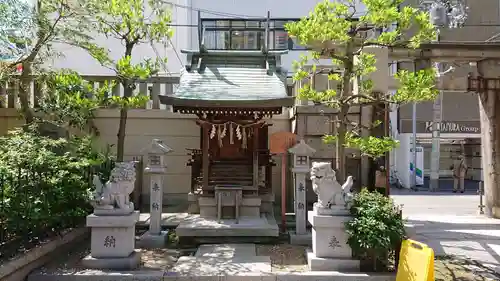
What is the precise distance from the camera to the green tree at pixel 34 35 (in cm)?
928

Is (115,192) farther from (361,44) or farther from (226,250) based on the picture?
(361,44)

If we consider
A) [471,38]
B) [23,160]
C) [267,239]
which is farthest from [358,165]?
[471,38]

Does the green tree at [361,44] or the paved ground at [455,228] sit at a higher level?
the green tree at [361,44]

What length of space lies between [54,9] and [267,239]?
25.5 ft

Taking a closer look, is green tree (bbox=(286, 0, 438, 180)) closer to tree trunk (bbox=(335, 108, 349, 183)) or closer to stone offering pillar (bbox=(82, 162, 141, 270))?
tree trunk (bbox=(335, 108, 349, 183))

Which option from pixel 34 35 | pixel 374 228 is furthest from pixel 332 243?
pixel 34 35

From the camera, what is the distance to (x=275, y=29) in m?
21.0

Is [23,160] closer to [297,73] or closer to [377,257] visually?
[297,73]

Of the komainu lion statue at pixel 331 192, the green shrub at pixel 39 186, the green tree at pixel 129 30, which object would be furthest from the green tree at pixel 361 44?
the green shrub at pixel 39 186

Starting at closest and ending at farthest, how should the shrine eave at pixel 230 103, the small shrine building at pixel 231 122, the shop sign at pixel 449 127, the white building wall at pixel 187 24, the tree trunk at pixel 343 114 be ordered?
the tree trunk at pixel 343 114, the shrine eave at pixel 230 103, the small shrine building at pixel 231 122, the white building wall at pixel 187 24, the shop sign at pixel 449 127

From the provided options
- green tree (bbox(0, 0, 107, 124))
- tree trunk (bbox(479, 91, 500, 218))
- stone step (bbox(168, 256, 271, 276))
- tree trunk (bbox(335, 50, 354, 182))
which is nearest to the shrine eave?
tree trunk (bbox(335, 50, 354, 182))

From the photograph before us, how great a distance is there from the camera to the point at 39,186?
7910mm

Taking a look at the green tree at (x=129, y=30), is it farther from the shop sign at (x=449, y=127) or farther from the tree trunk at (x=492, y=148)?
the shop sign at (x=449, y=127)

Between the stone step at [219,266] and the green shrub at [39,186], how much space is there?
2.73m
